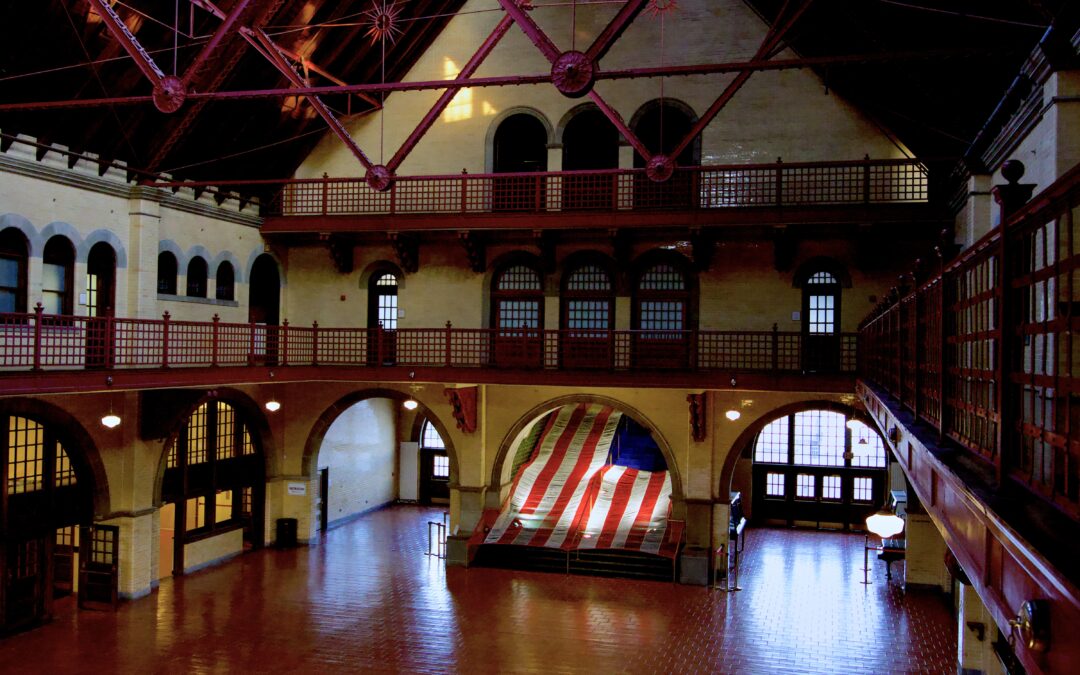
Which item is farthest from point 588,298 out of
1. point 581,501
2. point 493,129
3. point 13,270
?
point 13,270

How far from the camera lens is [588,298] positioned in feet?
60.9

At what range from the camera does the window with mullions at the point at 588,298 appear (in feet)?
60.6

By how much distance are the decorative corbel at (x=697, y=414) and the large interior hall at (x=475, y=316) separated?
0.28 ft

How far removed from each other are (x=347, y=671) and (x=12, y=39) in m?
11.0

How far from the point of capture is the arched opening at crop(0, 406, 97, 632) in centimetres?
1388

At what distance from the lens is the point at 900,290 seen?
24.7 feet

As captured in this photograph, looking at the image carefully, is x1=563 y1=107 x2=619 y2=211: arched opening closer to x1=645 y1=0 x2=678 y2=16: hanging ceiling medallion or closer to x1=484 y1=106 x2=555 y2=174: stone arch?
x1=484 y1=106 x2=555 y2=174: stone arch

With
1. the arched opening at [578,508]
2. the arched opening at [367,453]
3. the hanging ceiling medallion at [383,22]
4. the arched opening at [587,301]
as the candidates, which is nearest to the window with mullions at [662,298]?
the arched opening at [587,301]

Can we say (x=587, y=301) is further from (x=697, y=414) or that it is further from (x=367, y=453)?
(x=367, y=453)

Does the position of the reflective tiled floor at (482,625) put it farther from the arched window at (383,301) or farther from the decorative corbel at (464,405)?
the arched window at (383,301)

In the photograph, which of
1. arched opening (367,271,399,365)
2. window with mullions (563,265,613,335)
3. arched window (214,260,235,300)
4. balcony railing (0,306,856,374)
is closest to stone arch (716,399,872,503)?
balcony railing (0,306,856,374)

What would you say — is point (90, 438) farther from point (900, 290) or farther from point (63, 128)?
point (900, 290)

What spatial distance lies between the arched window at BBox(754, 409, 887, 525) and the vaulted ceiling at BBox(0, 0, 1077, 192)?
942cm

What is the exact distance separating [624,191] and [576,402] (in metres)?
4.69
